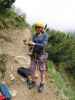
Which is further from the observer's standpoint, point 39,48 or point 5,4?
point 5,4

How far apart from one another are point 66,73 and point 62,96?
239 inches

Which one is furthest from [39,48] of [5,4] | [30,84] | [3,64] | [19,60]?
[5,4]

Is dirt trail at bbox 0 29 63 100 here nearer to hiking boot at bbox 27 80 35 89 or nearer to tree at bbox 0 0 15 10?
hiking boot at bbox 27 80 35 89

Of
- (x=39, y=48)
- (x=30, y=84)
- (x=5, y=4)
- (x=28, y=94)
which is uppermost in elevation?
(x=5, y=4)

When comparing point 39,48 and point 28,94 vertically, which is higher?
point 39,48

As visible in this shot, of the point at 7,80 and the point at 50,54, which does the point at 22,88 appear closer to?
the point at 7,80

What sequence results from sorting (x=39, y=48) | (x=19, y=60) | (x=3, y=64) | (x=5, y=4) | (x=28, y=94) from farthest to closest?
(x=5, y=4)
(x=19, y=60)
(x=3, y=64)
(x=28, y=94)
(x=39, y=48)

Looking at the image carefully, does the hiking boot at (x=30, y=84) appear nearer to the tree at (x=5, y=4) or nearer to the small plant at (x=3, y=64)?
the small plant at (x=3, y=64)

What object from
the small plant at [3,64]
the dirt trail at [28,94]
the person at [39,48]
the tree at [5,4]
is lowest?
the dirt trail at [28,94]

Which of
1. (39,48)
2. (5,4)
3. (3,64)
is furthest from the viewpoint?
(5,4)

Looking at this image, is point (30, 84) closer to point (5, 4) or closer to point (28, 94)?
point (28, 94)

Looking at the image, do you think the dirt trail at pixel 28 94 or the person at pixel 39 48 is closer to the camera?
the person at pixel 39 48

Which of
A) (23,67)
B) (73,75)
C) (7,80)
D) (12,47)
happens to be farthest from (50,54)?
(7,80)

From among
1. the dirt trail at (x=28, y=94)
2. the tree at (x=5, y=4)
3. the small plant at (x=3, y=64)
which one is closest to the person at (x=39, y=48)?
the dirt trail at (x=28, y=94)
